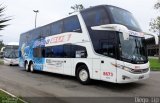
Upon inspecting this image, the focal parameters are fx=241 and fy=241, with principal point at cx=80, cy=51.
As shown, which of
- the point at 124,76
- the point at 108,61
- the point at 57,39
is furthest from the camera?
the point at 57,39

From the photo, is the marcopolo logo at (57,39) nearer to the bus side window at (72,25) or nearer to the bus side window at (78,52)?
the bus side window at (72,25)

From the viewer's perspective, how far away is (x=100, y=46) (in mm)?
11289

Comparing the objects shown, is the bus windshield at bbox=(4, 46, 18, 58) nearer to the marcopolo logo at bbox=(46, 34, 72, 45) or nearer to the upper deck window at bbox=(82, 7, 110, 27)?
the marcopolo logo at bbox=(46, 34, 72, 45)

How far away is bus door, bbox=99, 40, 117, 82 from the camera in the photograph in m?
10.5

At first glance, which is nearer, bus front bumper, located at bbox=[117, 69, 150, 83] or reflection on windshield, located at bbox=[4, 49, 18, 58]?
bus front bumper, located at bbox=[117, 69, 150, 83]

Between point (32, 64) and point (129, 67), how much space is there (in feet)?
36.0

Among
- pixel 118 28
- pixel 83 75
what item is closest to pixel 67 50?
pixel 83 75

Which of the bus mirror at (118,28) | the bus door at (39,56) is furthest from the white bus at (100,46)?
the bus door at (39,56)

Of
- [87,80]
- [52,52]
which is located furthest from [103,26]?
[52,52]

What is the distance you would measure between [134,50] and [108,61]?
128cm

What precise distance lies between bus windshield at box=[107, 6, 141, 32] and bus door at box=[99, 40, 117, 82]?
3.77ft

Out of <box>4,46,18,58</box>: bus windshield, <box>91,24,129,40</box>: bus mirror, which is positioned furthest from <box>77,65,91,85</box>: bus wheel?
<box>4,46,18,58</box>: bus windshield

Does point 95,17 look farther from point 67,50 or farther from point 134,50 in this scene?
point 67,50

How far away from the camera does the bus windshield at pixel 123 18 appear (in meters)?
11.2
